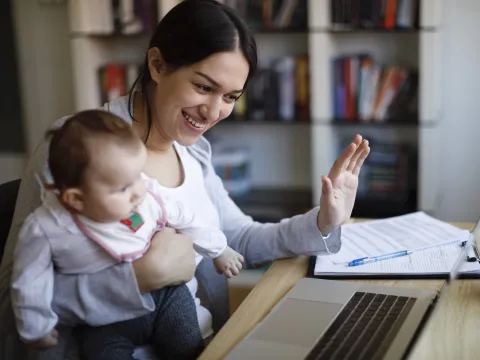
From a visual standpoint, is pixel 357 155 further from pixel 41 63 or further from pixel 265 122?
pixel 41 63

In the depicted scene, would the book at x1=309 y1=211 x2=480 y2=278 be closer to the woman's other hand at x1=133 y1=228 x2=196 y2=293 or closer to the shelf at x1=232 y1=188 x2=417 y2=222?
the woman's other hand at x1=133 y1=228 x2=196 y2=293

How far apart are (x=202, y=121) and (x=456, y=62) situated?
7.80 feet

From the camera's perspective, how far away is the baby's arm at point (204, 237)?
53.0 inches

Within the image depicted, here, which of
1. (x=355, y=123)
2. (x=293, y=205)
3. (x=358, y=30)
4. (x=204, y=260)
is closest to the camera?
(x=204, y=260)

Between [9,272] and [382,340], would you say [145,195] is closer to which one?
[9,272]

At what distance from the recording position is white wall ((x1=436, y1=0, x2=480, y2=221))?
11.1 feet

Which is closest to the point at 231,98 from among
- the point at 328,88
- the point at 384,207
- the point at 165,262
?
the point at 165,262

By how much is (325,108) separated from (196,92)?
211 centimetres

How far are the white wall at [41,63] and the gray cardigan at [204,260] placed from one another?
2659 millimetres

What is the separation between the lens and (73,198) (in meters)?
1.13

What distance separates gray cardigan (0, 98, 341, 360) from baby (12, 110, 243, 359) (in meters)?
0.03

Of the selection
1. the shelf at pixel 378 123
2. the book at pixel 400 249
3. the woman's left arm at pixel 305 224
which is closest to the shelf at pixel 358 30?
the shelf at pixel 378 123

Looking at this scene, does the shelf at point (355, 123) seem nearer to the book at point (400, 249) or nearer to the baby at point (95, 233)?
the book at point (400, 249)

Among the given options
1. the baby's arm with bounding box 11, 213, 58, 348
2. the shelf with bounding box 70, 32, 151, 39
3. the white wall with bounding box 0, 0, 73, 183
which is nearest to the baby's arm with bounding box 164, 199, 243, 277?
the baby's arm with bounding box 11, 213, 58, 348
